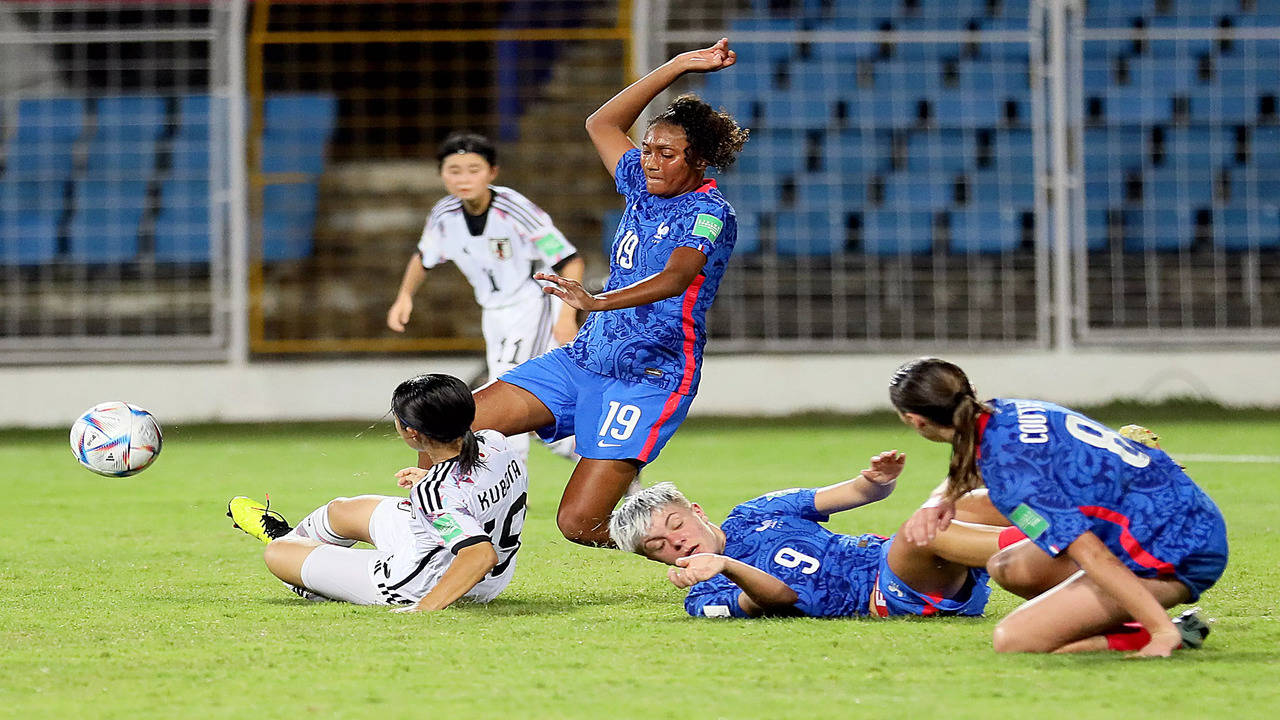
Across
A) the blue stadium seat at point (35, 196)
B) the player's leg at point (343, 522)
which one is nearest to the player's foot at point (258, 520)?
the player's leg at point (343, 522)

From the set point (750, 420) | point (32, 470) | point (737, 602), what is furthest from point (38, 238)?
point (737, 602)

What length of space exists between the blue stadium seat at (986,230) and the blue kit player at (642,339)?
6.77 m

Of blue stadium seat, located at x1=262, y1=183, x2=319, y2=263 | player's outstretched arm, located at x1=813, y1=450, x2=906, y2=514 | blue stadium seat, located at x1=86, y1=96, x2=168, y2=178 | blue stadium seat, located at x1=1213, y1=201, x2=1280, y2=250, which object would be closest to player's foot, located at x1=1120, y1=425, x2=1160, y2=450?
player's outstretched arm, located at x1=813, y1=450, x2=906, y2=514

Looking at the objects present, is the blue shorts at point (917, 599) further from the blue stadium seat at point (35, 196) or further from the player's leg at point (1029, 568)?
the blue stadium seat at point (35, 196)

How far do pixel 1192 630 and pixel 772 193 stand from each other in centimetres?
812

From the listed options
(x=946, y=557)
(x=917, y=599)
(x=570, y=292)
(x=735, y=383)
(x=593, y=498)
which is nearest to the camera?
(x=946, y=557)

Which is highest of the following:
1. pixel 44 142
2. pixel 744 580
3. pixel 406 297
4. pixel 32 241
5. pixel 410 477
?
pixel 44 142

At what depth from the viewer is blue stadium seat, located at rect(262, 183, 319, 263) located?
11516 millimetres

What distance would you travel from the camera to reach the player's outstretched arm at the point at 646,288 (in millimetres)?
4469

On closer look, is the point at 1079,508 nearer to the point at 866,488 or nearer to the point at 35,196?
the point at 866,488

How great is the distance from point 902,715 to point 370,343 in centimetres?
856

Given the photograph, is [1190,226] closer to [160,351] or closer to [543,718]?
[160,351]

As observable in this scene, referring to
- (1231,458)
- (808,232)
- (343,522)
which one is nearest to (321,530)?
(343,522)

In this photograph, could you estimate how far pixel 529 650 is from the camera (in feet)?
12.4
